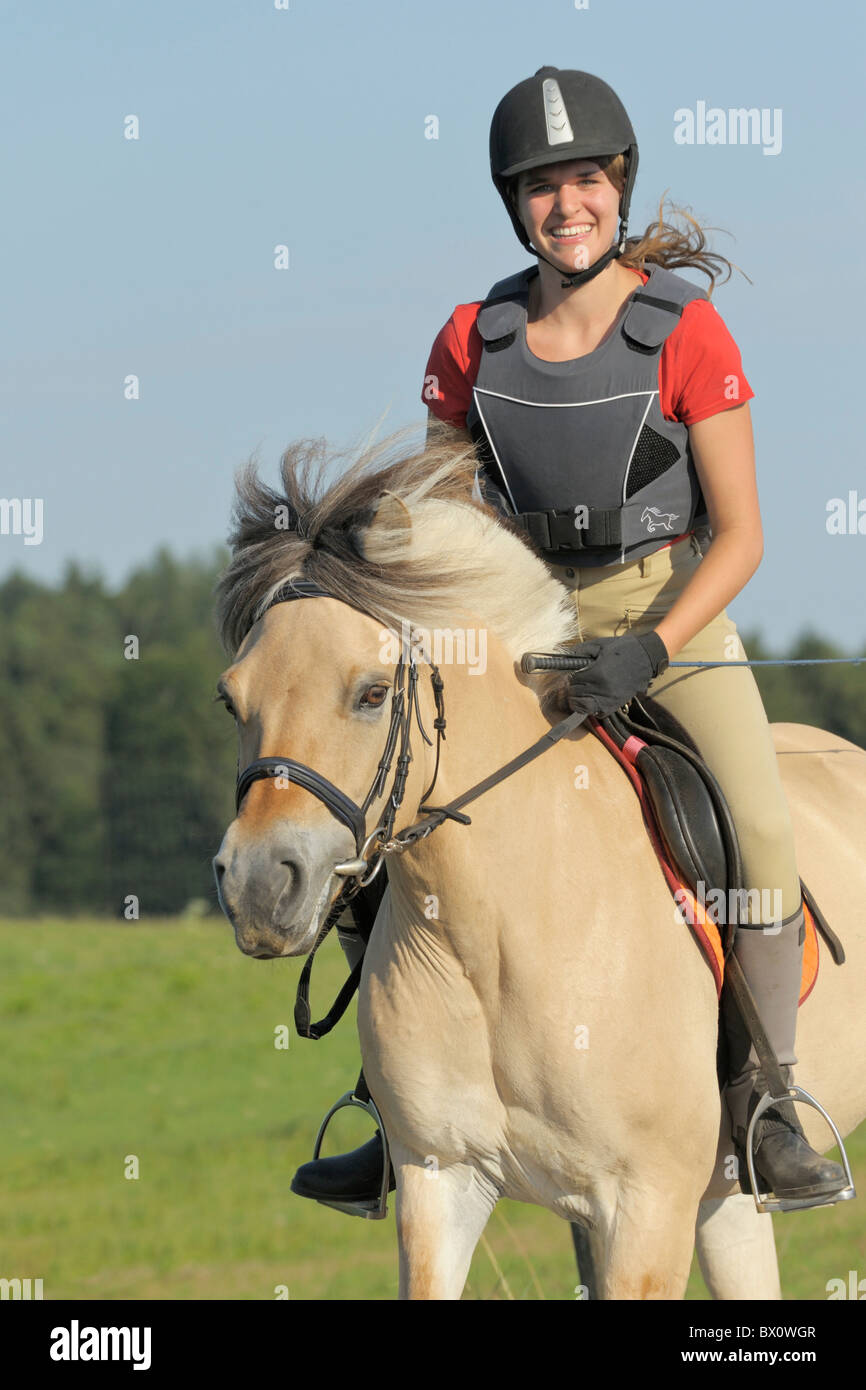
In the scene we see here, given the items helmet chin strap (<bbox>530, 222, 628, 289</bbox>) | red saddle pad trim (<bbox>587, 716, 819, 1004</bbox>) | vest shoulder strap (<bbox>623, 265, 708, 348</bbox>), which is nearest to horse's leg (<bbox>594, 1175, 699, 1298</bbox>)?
red saddle pad trim (<bbox>587, 716, 819, 1004</bbox>)

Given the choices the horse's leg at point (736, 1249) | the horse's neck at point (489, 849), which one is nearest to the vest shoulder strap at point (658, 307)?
the horse's neck at point (489, 849)

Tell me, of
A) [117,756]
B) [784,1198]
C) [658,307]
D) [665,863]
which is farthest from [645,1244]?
[117,756]

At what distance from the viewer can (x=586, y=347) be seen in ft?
14.7

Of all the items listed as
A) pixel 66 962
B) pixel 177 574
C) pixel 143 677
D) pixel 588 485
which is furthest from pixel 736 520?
pixel 177 574

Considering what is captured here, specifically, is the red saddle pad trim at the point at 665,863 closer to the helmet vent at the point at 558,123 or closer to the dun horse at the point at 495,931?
the dun horse at the point at 495,931

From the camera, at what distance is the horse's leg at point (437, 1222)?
4.11 metres

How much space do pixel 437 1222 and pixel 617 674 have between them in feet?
5.15

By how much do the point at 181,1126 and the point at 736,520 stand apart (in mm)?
17927

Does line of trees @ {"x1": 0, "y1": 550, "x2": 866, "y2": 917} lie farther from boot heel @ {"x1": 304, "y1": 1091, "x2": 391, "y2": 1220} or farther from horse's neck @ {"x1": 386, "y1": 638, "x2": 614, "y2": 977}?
horse's neck @ {"x1": 386, "y1": 638, "x2": 614, "y2": 977}

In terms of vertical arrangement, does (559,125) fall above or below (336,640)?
above

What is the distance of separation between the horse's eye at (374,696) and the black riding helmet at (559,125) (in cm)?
157

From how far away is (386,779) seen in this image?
367 cm

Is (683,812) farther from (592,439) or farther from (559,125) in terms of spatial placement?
(559,125)
